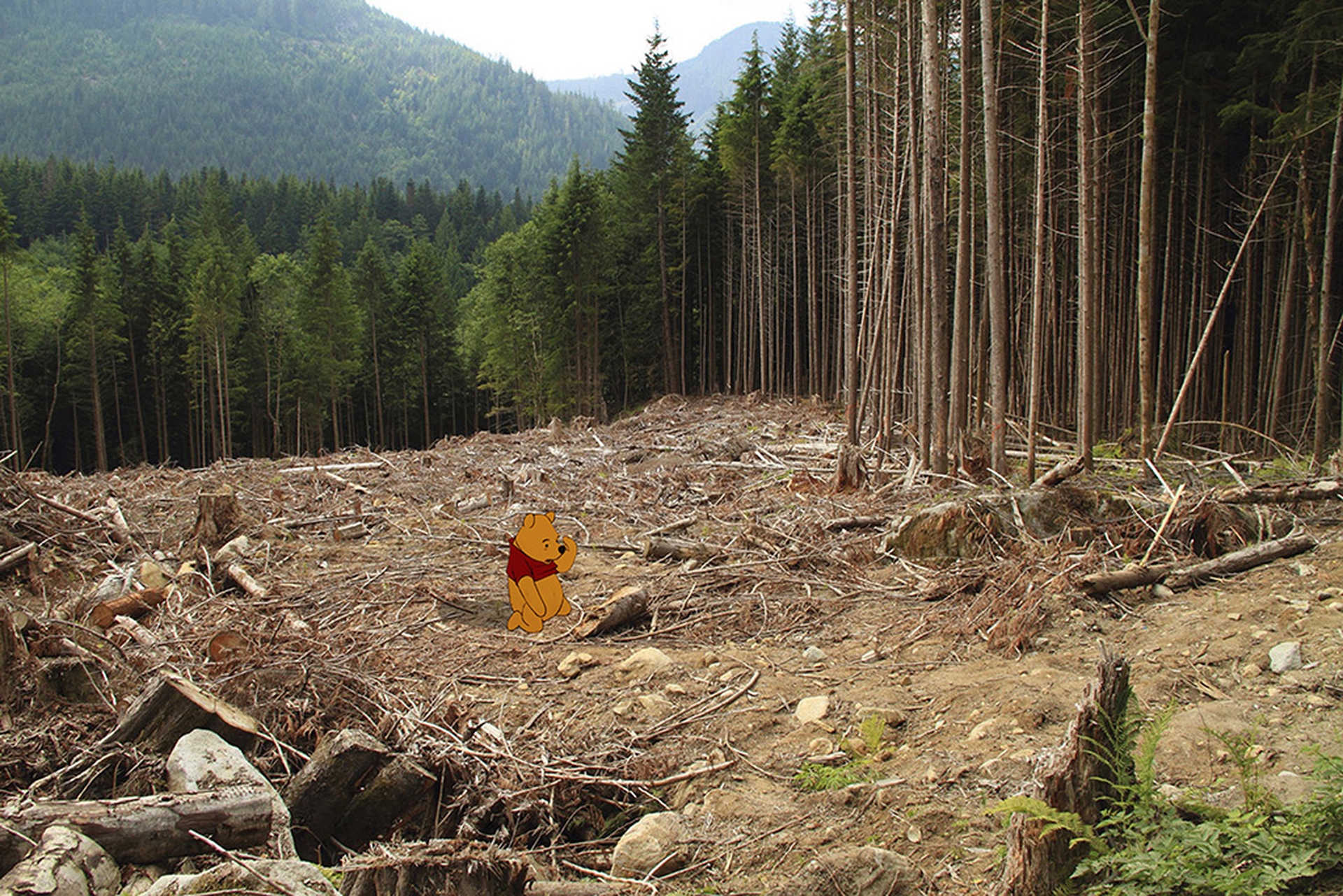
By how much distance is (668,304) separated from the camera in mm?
36406

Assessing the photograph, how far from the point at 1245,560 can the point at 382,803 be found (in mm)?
6326

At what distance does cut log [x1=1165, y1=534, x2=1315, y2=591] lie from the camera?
585 centimetres

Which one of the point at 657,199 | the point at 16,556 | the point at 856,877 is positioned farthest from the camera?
the point at 657,199

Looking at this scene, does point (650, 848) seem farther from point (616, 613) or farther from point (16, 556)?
point (16, 556)

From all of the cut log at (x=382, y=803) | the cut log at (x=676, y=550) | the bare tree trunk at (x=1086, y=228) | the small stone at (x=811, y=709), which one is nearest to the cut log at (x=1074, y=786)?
the small stone at (x=811, y=709)

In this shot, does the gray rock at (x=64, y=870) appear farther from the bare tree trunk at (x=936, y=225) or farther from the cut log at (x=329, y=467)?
the cut log at (x=329, y=467)

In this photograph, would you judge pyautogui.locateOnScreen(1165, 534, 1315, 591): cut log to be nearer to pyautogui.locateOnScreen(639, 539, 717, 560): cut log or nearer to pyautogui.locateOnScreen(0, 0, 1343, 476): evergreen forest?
pyautogui.locateOnScreen(0, 0, 1343, 476): evergreen forest

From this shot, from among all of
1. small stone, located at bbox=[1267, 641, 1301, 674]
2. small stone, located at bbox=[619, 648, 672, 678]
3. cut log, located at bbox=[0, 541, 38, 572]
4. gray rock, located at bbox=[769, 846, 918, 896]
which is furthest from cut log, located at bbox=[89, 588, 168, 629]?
small stone, located at bbox=[1267, 641, 1301, 674]

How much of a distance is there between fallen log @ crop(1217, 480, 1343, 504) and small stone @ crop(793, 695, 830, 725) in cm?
464

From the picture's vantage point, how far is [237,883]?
8.95ft

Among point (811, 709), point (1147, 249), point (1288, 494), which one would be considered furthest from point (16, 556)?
point (1147, 249)

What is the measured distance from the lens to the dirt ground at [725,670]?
3.52 meters

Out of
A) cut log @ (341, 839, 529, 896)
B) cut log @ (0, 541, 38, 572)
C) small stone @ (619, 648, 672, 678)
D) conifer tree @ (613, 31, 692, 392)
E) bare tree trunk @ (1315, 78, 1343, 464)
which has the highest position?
conifer tree @ (613, 31, 692, 392)

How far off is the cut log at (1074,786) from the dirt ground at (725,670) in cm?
30
